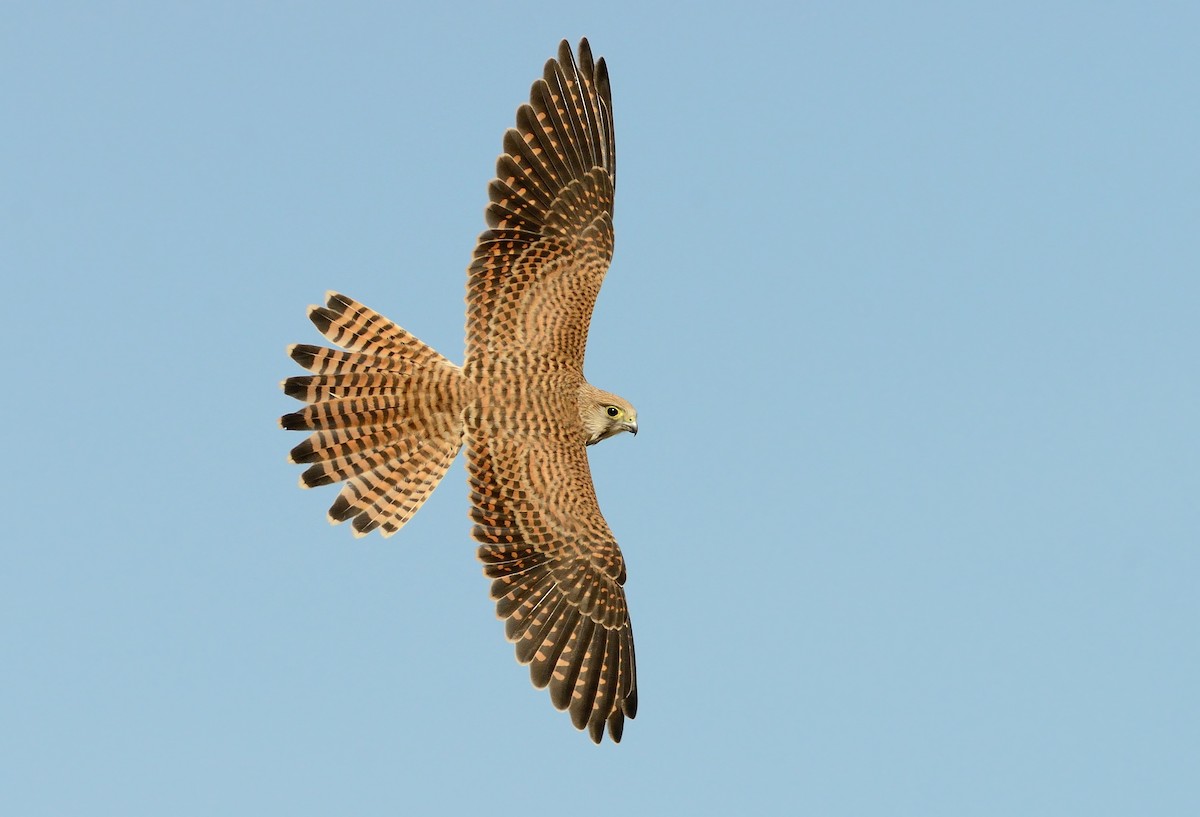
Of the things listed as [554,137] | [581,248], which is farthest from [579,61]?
[581,248]

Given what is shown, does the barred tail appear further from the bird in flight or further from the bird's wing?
the bird's wing

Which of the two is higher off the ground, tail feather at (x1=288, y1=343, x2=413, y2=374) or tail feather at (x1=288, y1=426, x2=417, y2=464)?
tail feather at (x1=288, y1=343, x2=413, y2=374)

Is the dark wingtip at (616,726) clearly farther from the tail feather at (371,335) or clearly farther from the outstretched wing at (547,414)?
the tail feather at (371,335)

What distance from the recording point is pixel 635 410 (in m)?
13.8

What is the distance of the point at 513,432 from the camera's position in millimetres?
13148

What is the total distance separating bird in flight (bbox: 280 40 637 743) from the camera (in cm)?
1295

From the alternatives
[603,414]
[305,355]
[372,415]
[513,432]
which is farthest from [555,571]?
[305,355]

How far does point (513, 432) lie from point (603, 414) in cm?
96

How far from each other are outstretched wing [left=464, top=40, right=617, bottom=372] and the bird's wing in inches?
36.2

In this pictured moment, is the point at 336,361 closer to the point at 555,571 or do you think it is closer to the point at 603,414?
the point at 603,414

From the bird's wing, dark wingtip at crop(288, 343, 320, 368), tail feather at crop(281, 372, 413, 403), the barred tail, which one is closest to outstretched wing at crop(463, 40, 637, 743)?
the bird's wing

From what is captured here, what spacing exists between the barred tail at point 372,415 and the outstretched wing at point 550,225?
1.83 ft

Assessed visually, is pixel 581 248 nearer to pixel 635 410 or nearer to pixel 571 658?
pixel 635 410

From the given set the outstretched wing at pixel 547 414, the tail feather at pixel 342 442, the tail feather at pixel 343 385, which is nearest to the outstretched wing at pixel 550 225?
the outstretched wing at pixel 547 414
